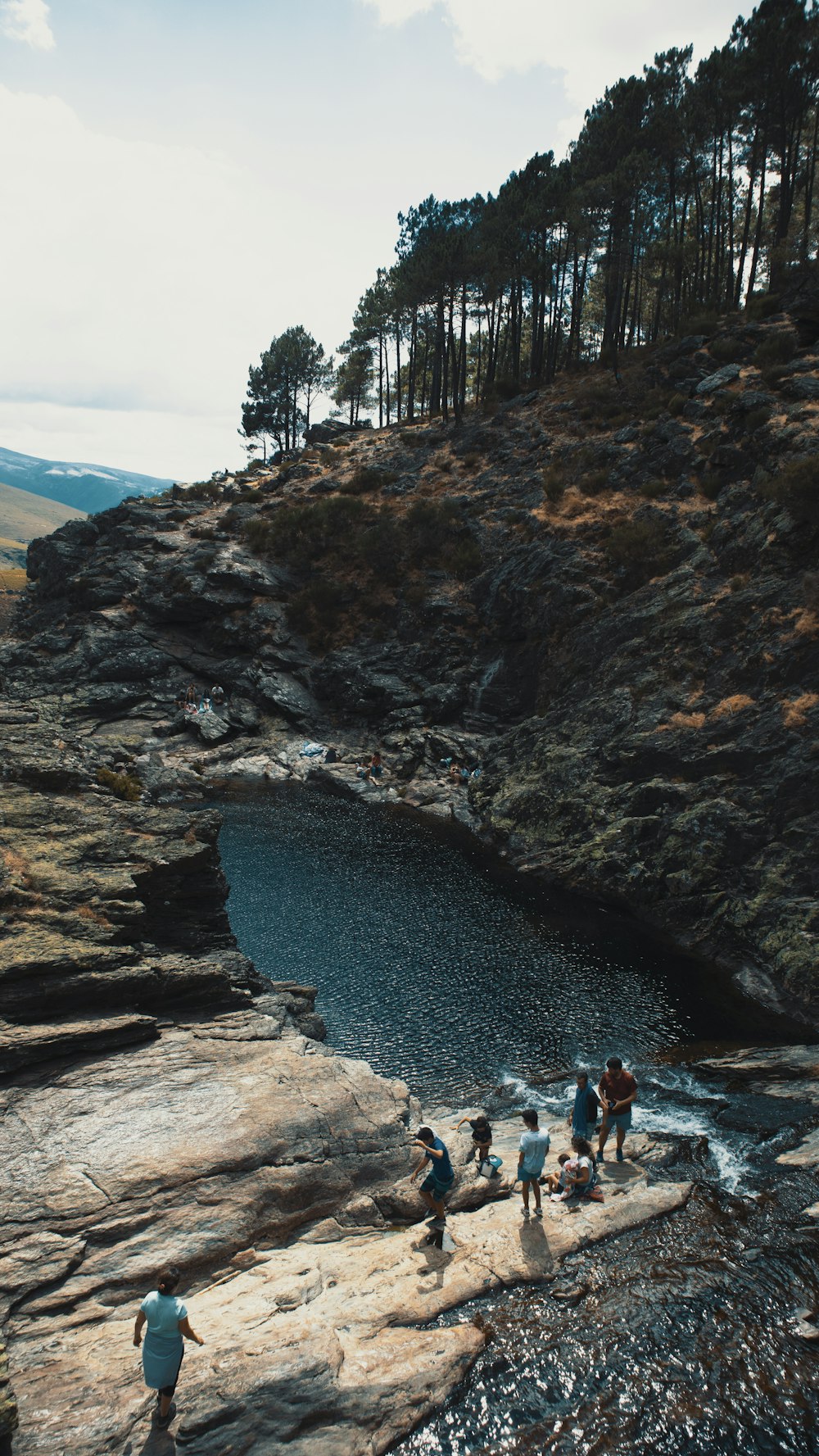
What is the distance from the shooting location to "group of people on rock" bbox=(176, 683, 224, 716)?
207 ft

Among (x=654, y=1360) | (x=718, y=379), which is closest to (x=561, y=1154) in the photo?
Result: (x=654, y=1360)

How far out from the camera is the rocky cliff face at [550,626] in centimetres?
3472

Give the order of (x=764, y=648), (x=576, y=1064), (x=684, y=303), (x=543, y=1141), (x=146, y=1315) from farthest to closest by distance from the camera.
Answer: (x=684, y=303) → (x=764, y=648) → (x=576, y=1064) → (x=543, y=1141) → (x=146, y=1315)

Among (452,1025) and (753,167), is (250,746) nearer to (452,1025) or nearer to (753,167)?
(452,1025)

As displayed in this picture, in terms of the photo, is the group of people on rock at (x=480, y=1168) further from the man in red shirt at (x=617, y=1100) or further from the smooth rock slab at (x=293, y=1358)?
the smooth rock slab at (x=293, y=1358)

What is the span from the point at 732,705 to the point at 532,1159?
28121 millimetres

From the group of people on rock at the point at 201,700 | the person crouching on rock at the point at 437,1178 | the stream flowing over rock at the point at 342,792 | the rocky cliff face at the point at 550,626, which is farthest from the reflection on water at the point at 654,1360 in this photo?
the group of people on rock at the point at 201,700

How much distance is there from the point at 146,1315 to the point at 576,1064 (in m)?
16.5

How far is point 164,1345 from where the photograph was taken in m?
9.98

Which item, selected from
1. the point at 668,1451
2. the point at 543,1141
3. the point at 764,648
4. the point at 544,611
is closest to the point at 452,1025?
the point at 543,1141

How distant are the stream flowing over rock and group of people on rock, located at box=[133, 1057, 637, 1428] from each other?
0.57 m

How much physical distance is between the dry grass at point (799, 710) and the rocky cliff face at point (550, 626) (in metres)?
0.10

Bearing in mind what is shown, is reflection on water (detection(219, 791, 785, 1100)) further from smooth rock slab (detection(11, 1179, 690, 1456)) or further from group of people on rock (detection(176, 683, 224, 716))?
group of people on rock (detection(176, 683, 224, 716))

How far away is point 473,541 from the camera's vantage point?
67562 millimetres
